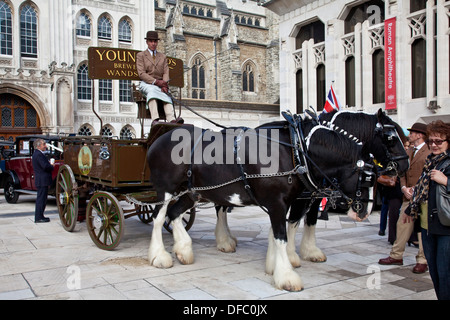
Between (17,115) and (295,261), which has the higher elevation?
(17,115)

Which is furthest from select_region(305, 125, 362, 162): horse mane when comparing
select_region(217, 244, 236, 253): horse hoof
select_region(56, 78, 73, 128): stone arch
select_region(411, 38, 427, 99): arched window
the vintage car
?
A: select_region(56, 78, 73, 128): stone arch

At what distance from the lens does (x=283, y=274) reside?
14.9 feet

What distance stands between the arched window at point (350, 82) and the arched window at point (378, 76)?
108cm

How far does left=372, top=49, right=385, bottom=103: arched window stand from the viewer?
1733 centimetres

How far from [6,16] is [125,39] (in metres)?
8.16

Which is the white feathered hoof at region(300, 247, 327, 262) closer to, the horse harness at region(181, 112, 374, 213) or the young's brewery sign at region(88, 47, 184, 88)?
the horse harness at region(181, 112, 374, 213)

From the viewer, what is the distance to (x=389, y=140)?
15.2 ft

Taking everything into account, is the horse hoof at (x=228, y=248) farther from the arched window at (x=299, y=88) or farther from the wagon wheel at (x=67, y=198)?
the arched window at (x=299, y=88)

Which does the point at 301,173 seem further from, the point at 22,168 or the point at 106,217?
the point at 22,168

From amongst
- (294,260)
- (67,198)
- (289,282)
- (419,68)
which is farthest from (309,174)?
(419,68)

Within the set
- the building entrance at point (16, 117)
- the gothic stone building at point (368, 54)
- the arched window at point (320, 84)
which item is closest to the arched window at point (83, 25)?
the building entrance at point (16, 117)

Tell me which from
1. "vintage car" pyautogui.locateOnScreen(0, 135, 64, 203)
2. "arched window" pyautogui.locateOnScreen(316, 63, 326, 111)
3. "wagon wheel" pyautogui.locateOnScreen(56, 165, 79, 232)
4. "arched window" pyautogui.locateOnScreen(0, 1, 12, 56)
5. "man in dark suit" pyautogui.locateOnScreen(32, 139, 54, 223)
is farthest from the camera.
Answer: "arched window" pyautogui.locateOnScreen(0, 1, 12, 56)

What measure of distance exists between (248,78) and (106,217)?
36.6 meters
